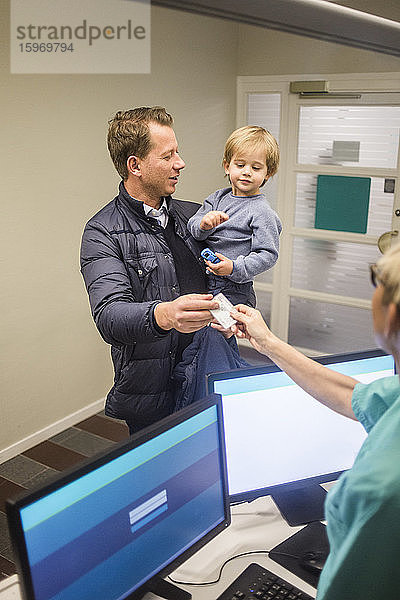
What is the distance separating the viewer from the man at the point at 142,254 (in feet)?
6.04

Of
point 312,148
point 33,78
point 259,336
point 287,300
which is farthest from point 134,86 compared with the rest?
point 259,336

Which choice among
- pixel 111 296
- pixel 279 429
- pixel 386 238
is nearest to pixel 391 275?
pixel 279 429

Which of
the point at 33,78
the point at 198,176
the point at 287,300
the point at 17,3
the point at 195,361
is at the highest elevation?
the point at 17,3

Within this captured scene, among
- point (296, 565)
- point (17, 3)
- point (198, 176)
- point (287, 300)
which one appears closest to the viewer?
point (296, 565)

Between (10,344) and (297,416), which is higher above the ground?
(297,416)

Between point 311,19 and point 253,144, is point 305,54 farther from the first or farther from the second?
point 311,19

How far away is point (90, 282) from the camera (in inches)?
70.9

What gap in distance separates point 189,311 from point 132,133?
27.5 inches

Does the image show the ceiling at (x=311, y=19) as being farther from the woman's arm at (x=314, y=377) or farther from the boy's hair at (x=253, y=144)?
the boy's hair at (x=253, y=144)

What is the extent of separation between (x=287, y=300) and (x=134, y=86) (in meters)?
2.08

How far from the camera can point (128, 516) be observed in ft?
3.76

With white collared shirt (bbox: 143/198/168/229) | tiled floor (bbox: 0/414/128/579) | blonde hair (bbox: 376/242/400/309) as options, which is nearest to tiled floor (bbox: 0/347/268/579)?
tiled floor (bbox: 0/414/128/579)

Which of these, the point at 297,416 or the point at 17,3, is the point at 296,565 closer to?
the point at 297,416

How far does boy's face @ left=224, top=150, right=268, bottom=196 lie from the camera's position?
7.16ft
